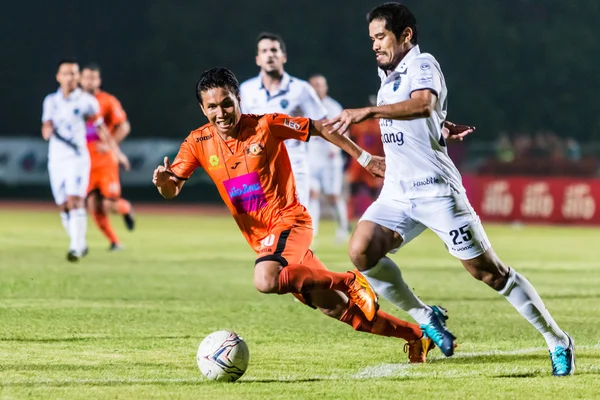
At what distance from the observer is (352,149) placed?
709 centimetres

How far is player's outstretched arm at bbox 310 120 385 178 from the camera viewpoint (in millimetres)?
7012

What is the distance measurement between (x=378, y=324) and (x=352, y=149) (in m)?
1.04

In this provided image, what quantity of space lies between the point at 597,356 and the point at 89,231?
47.9ft

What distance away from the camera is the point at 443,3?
3800 centimetres

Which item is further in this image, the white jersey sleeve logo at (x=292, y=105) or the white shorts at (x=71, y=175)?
the white shorts at (x=71, y=175)

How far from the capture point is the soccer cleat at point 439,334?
23.4 feet

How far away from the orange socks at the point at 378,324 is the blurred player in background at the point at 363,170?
1545 cm

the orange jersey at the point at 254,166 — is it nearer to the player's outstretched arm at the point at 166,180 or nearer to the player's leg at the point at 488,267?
the player's outstretched arm at the point at 166,180

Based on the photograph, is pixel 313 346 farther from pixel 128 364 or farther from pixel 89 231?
pixel 89 231

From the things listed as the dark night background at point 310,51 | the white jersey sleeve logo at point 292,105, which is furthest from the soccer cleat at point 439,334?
the dark night background at point 310,51

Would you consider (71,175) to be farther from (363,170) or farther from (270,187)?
(363,170)

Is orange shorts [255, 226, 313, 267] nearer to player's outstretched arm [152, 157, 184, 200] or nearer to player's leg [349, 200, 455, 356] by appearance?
player's leg [349, 200, 455, 356]

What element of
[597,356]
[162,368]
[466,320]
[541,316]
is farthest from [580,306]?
[162,368]

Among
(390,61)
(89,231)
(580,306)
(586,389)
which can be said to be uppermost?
(390,61)
